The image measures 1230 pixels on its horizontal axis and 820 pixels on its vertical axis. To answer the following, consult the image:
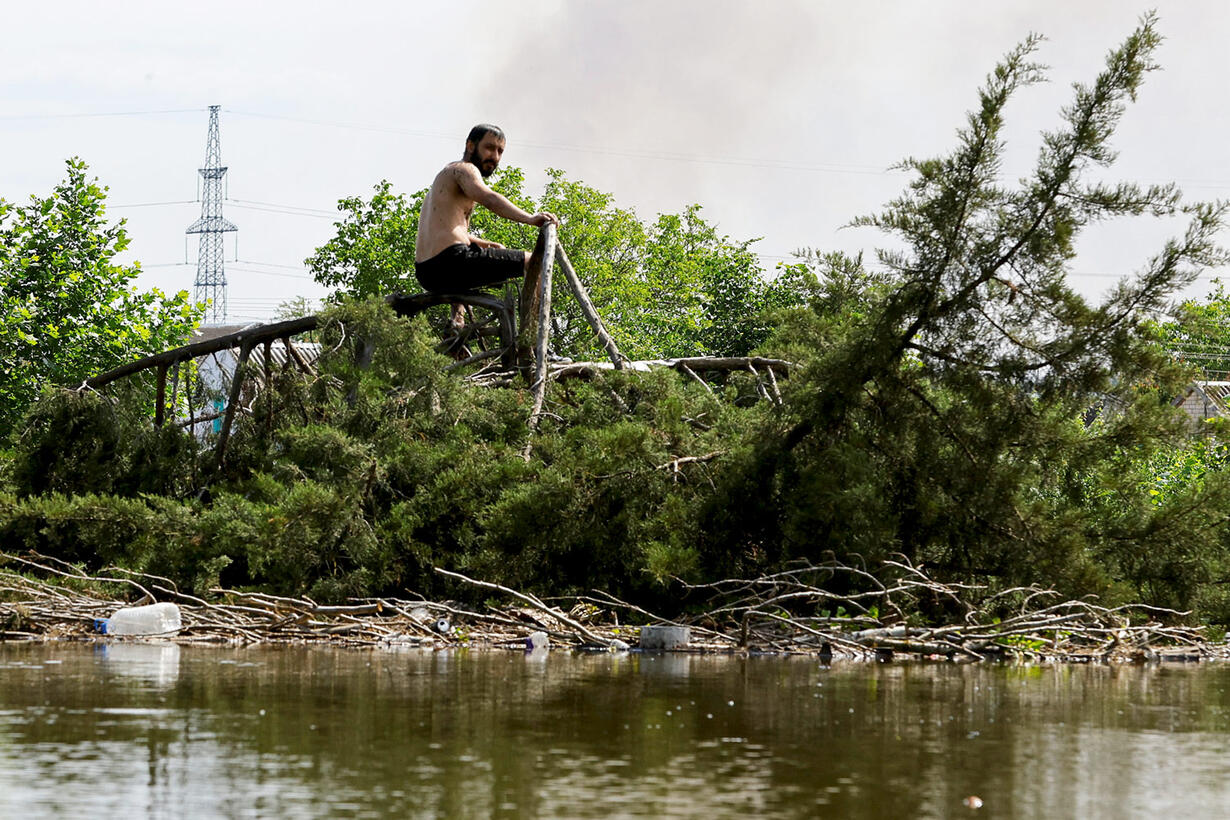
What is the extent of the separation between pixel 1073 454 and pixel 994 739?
18.1 feet

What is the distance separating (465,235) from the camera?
512 inches

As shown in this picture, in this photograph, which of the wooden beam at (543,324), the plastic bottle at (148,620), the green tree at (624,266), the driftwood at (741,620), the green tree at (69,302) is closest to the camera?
the driftwood at (741,620)

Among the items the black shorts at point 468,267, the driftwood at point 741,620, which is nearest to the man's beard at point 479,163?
the black shorts at point 468,267

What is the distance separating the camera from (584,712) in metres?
5.99

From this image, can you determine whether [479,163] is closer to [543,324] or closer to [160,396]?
[543,324]

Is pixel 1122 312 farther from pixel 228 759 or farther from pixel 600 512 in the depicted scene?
pixel 228 759

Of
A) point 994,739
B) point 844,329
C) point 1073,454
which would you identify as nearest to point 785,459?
point 844,329

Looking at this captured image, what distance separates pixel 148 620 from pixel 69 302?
14749mm

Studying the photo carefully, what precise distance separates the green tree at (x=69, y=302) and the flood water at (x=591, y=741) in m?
15.5

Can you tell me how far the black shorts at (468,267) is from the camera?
1299 centimetres

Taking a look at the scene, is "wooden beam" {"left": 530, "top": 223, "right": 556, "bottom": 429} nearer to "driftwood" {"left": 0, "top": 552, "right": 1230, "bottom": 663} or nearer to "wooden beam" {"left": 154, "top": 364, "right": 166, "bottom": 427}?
"driftwood" {"left": 0, "top": 552, "right": 1230, "bottom": 663}

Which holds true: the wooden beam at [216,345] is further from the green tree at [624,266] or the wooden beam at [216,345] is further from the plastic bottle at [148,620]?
the green tree at [624,266]

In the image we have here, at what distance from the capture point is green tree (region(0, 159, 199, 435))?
22.5 metres

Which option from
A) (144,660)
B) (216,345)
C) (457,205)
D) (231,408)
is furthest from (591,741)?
(216,345)
